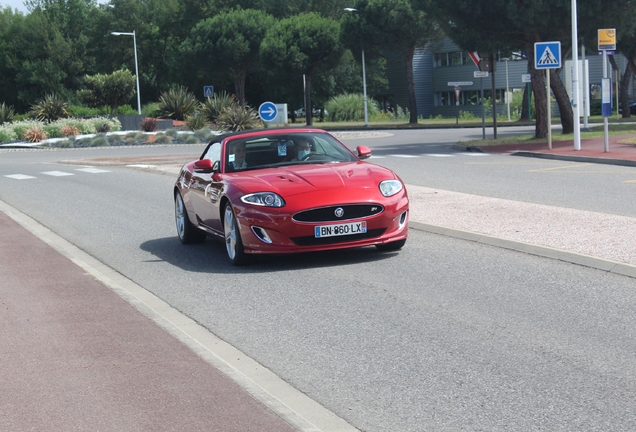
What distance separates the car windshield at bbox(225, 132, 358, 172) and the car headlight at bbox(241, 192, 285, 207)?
3.46ft

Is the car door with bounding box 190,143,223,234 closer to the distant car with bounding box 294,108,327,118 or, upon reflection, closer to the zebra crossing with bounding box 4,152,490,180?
the zebra crossing with bounding box 4,152,490,180

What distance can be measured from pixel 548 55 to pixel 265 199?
17540 mm

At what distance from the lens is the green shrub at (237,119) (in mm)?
48188

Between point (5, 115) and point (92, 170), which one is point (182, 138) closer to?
point (5, 115)

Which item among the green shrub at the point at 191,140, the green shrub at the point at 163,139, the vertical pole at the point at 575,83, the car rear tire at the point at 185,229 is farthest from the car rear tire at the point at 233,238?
the green shrub at the point at 163,139

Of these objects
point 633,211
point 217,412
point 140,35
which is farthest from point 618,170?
point 140,35

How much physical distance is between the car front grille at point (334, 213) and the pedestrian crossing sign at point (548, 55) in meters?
17.0

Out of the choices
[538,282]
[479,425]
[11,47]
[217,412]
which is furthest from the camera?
[11,47]

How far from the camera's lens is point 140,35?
98.6 m

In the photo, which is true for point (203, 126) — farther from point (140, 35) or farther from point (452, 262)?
point (140, 35)

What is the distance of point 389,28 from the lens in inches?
2667

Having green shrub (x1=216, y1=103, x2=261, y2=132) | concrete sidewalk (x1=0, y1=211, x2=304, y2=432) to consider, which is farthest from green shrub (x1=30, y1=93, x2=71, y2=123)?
concrete sidewalk (x1=0, y1=211, x2=304, y2=432)

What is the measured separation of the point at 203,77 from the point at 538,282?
82.6 metres

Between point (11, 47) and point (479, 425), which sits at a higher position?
point (11, 47)
